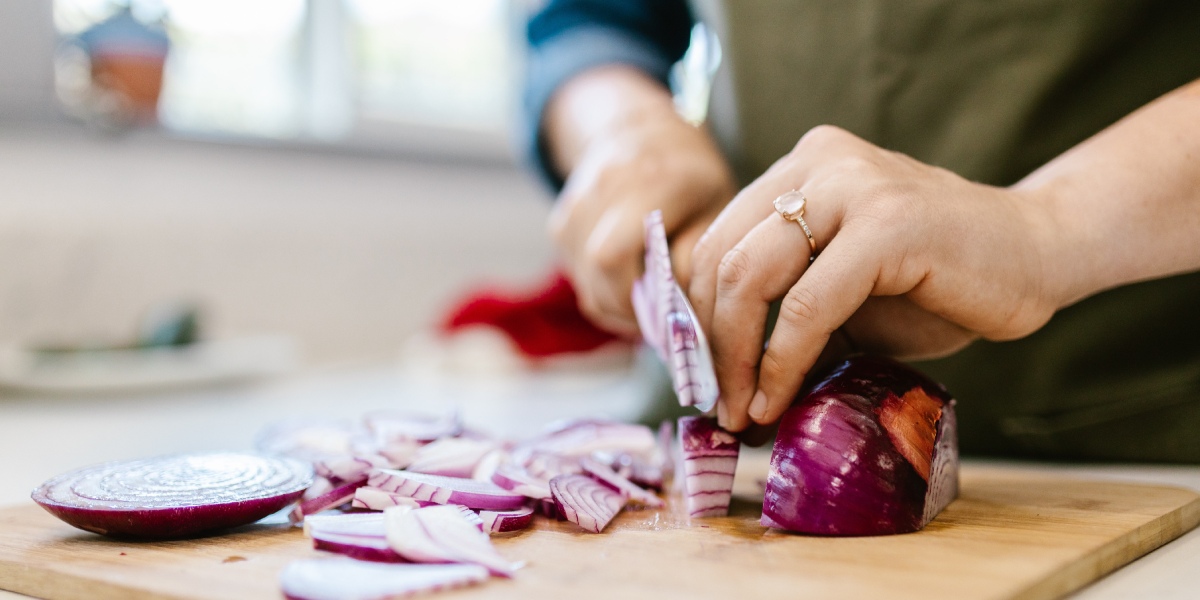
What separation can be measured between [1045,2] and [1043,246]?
452 mm

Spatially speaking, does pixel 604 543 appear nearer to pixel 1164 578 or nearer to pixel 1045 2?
pixel 1164 578

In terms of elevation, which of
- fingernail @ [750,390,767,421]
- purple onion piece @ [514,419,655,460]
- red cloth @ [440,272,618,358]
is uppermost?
fingernail @ [750,390,767,421]

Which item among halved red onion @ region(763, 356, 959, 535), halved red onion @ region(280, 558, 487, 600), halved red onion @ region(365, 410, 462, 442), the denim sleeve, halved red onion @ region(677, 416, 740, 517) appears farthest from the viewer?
the denim sleeve

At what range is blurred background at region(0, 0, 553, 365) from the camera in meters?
1.97

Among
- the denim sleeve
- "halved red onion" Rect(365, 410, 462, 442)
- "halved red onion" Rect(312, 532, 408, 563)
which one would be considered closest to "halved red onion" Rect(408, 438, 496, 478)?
"halved red onion" Rect(365, 410, 462, 442)

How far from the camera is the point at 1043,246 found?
0.77m

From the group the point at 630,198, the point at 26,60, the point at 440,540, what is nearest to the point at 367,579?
the point at 440,540

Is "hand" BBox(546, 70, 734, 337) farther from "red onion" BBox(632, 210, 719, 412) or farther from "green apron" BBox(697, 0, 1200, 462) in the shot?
"green apron" BBox(697, 0, 1200, 462)

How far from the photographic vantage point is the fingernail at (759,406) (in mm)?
794

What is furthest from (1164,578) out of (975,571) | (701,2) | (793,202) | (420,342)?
(420,342)

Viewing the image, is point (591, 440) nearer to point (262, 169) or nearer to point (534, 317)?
point (534, 317)

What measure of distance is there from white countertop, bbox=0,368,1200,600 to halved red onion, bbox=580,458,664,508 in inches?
13.6

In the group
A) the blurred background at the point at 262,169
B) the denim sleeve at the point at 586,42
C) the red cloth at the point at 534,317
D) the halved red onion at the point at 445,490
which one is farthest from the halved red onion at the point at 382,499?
the red cloth at the point at 534,317

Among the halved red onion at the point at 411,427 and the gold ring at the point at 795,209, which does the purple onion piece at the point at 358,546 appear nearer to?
the halved red onion at the point at 411,427
